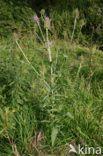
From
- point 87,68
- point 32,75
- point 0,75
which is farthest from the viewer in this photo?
point 87,68

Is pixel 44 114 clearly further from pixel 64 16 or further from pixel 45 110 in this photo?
pixel 64 16

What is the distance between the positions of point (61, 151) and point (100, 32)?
323 cm

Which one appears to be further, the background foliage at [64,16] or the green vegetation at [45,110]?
the background foliage at [64,16]

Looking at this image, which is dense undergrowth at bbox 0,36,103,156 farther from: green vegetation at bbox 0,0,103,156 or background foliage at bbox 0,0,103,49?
background foliage at bbox 0,0,103,49

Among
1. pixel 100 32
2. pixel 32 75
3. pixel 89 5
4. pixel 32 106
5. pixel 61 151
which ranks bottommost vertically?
pixel 61 151

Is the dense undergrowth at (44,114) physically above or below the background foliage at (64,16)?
below

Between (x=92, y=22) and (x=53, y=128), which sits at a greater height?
(x=92, y=22)

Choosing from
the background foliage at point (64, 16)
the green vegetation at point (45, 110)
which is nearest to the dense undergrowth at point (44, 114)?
the green vegetation at point (45, 110)

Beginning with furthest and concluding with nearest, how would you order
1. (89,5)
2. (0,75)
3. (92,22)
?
(89,5) → (92,22) → (0,75)

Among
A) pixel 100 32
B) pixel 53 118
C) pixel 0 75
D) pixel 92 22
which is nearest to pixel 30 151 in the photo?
pixel 53 118

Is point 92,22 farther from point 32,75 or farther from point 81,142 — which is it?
point 81,142

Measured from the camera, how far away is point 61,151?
5.67 feet

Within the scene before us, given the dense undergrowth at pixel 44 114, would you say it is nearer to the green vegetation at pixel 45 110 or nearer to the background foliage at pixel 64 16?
the green vegetation at pixel 45 110

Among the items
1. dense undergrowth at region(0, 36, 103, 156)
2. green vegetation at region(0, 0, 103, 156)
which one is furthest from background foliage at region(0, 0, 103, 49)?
dense undergrowth at region(0, 36, 103, 156)
